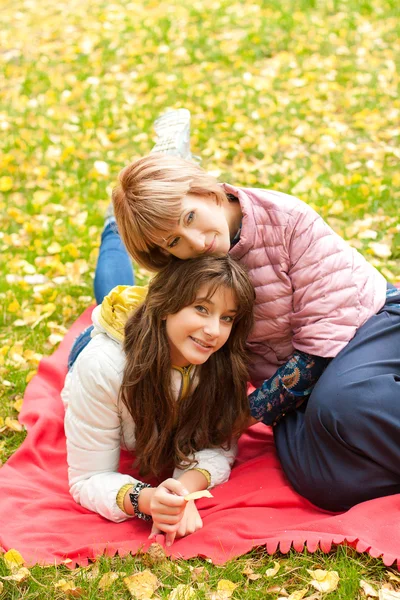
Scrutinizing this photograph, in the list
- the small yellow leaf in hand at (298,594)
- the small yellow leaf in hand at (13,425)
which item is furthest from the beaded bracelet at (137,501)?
the small yellow leaf in hand at (13,425)

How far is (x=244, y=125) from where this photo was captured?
19.5ft

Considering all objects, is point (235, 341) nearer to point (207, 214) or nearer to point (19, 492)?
point (207, 214)

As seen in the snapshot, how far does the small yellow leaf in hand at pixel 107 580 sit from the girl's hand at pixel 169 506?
0.72 feet

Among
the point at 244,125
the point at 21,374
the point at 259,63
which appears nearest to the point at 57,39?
the point at 259,63

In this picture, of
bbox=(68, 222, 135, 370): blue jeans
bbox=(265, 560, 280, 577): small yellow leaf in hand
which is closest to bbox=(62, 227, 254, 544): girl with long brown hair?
bbox=(265, 560, 280, 577): small yellow leaf in hand

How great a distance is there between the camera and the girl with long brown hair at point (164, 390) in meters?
2.68

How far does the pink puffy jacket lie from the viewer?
9.09 feet

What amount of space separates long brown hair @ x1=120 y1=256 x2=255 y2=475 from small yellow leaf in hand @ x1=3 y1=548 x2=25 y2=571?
0.57 m

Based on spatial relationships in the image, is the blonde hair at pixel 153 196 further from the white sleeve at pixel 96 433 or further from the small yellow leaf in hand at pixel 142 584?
the small yellow leaf in hand at pixel 142 584

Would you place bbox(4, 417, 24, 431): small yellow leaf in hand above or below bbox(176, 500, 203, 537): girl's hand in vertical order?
below

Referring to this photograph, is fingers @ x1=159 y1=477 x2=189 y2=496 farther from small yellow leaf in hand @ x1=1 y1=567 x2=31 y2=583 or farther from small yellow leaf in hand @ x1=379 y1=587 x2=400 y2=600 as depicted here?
small yellow leaf in hand @ x1=379 y1=587 x2=400 y2=600

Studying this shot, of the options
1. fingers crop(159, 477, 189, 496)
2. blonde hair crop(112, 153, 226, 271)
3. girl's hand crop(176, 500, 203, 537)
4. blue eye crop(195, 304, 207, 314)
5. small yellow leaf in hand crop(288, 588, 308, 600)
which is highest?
blonde hair crop(112, 153, 226, 271)

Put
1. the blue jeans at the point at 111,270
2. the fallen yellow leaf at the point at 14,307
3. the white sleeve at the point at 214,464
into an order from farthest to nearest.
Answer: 1. the fallen yellow leaf at the point at 14,307
2. the blue jeans at the point at 111,270
3. the white sleeve at the point at 214,464

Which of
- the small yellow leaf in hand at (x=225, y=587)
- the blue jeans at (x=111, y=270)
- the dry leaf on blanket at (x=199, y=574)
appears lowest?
the dry leaf on blanket at (x=199, y=574)
